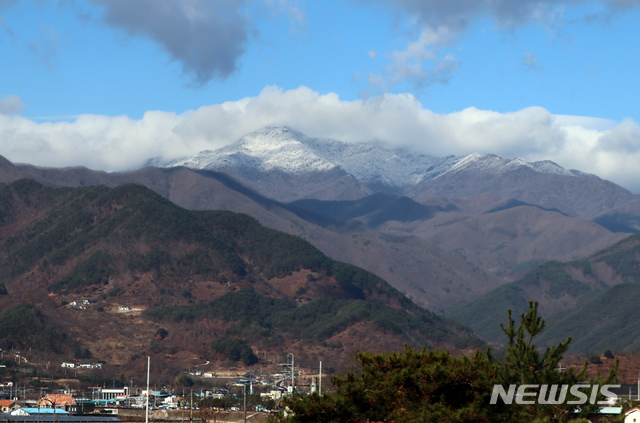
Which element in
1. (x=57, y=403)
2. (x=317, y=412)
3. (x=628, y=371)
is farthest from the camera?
(x=628, y=371)

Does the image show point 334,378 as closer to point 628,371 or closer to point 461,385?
point 461,385

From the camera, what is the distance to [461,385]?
132ft

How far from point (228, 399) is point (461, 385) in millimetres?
132651

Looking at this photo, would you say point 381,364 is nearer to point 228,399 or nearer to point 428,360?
point 428,360

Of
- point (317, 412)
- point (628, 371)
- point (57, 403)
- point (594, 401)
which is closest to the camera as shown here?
point (594, 401)

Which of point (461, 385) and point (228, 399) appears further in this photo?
point (228, 399)

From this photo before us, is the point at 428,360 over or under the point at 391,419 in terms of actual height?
over

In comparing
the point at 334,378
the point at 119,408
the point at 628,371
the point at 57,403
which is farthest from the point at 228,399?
the point at 334,378

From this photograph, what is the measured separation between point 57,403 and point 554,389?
138m

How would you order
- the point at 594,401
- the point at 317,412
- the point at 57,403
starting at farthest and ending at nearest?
→ 1. the point at 57,403
2. the point at 317,412
3. the point at 594,401

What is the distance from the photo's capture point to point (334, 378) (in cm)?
4275

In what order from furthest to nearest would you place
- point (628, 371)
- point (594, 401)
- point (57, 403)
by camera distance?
point (628, 371) → point (57, 403) → point (594, 401)

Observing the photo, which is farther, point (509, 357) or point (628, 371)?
point (628, 371)

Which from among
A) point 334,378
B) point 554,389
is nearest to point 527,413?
point 554,389
